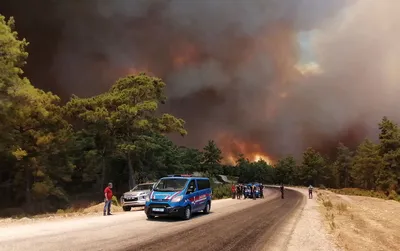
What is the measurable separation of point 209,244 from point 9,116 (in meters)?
24.1

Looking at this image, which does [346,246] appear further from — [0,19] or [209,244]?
[0,19]

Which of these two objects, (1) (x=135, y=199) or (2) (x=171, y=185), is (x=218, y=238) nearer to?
(2) (x=171, y=185)

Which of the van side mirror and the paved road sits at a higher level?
the van side mirror

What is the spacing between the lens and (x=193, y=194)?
18672 mm

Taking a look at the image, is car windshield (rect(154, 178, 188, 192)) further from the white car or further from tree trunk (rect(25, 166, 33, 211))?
tree trunk (rect(25, 166, 33, 211))

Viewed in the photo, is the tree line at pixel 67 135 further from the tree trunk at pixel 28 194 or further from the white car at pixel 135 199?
the white car at pixel 135 199

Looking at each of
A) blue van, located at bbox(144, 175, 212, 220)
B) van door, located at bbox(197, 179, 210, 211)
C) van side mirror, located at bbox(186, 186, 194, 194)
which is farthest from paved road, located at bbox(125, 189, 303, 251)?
van door, located at bbox(197, 179, 210, 211)

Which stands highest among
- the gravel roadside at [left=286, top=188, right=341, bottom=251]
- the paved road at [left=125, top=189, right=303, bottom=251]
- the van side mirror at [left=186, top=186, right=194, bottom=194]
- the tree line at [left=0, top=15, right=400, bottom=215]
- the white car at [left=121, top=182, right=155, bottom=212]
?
the tree line at [left=0, top=15, right=400, bottom=215]

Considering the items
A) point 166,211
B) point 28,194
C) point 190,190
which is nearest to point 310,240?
point 166,211

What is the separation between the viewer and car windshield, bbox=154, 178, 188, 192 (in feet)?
58.7

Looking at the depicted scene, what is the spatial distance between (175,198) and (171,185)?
1256 millimetres

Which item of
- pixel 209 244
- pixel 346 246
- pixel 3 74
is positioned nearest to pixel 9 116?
pixel 3 74

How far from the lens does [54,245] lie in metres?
10.5

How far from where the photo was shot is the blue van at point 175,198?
666 inches
